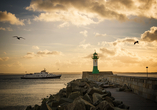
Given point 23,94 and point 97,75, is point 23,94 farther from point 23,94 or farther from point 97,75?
point 97,75

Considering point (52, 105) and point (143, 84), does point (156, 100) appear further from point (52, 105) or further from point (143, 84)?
point (52, 105)

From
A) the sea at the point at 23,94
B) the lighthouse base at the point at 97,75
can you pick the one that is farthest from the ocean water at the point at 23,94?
the lighthouse base at the point at 97,75

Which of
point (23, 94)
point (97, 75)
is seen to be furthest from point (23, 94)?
point (97, 75)

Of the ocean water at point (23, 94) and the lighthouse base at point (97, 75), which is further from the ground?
the lighthouse base at point (97, 75)

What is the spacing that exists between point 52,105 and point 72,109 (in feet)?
4.53

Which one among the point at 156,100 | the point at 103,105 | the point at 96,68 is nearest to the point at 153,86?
the point at 156,100

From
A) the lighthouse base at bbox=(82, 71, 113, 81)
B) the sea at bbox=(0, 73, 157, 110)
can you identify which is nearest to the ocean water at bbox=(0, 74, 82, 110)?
the sea at bbox=(0, 73, 157, 110)

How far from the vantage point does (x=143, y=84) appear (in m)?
5.80

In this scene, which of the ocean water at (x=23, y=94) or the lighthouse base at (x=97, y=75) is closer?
the ocean water at (x=23, y=94)

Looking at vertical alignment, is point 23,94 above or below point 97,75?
below

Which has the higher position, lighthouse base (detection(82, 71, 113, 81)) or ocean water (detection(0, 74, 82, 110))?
lighthouse base (detection(82, 71, 113, 81))

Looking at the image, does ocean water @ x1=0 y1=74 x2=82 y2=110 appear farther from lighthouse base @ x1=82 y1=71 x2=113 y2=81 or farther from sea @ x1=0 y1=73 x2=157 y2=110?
lighthouse base @ x1=82 y1=71 x2=113 y2=81

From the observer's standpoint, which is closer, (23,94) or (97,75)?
(23,94)

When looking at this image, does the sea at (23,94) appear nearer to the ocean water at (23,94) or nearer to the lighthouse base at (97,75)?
the ocean water at (23,94)
